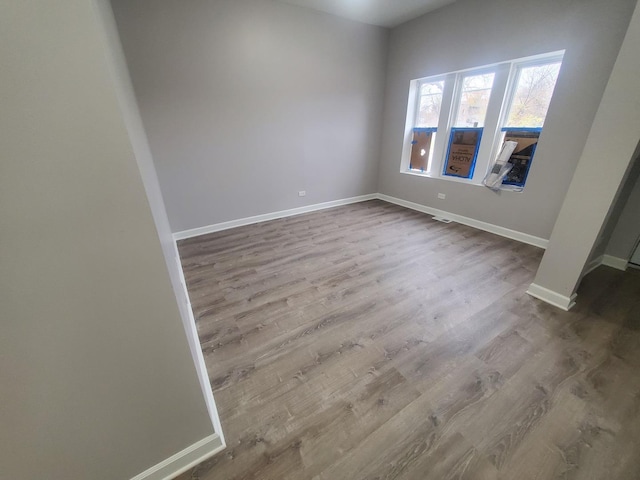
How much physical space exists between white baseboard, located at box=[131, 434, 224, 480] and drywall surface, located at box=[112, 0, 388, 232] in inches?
116

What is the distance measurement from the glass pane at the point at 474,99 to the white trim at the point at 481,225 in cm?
133

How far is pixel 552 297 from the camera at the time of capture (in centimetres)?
214

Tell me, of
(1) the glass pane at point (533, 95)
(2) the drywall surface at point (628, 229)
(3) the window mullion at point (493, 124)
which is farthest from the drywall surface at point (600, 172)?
(3) the window mullion at point (493, 124)

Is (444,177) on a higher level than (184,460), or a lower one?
higher

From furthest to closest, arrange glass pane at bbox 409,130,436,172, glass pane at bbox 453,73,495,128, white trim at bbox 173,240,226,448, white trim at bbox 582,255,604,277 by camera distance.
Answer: glass pane at bbox 409,130,436,172
glass pane at bbox 453,73,495,128
white trim at bbox 582,255,604,277
white trim at bbox 173,240,226,448

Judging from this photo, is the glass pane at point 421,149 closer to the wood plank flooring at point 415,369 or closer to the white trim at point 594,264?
the wood plank flooring at point 415,369

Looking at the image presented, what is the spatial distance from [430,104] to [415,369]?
415cm

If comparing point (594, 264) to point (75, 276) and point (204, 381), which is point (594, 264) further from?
point (75, 276)

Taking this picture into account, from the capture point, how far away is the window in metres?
2.99

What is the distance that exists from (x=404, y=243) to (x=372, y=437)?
2414 millimetres

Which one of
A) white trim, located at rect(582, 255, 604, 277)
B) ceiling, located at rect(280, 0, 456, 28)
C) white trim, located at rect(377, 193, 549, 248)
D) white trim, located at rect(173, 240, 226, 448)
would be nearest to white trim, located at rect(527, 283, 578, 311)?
white trim, located at rect(582, 255, 604, 277)

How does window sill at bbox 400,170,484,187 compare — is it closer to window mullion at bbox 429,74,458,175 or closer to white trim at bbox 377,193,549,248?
window mullion at bbox 429,74,458,175

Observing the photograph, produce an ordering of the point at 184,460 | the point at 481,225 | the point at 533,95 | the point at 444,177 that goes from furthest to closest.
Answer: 1. the point at 444,177
2. the point at 481,225
3. the point at 533,95
4. the point at 184,460

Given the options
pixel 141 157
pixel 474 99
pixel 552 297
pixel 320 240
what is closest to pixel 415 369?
pixel 552 297
